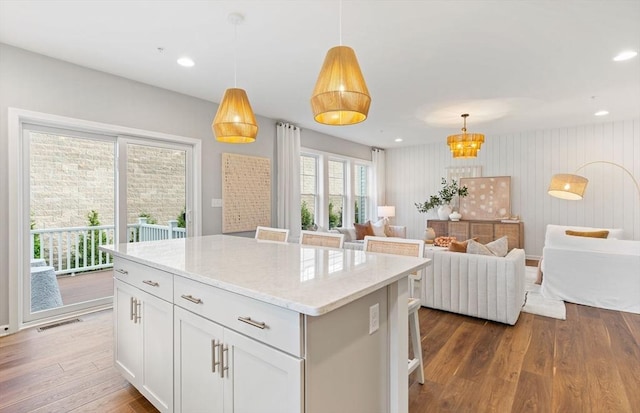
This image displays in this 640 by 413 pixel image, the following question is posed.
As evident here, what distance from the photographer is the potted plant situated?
7188mm

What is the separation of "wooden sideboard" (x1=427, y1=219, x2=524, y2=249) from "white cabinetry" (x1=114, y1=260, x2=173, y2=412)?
640cm

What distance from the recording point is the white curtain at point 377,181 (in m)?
8.07

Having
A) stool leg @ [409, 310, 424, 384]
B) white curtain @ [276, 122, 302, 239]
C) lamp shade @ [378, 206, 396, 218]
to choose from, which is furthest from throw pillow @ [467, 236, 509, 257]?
lamp shade @ [378, 206, 396, 218]

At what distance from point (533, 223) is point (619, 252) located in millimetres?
3273

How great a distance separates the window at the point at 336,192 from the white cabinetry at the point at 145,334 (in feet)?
16.9

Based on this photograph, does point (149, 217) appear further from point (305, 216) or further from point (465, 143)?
point (465, 143)

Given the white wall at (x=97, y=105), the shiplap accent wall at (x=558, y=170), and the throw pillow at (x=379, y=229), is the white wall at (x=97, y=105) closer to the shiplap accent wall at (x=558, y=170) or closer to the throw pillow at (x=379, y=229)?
the throw pillow at (x=379, y=229)

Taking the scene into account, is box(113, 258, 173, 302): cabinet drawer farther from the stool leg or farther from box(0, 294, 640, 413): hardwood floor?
the stool leg

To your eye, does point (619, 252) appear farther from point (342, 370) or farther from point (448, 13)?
point (342, 370)

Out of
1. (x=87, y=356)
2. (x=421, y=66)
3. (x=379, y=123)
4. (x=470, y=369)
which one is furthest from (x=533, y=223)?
(x=87, y=356)

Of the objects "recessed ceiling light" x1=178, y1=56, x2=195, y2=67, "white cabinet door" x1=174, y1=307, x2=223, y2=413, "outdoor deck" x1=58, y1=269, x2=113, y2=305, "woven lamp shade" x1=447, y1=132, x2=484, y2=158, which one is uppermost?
"recessed ceiling light" x1=178, y1=56, x2=195, y2=67

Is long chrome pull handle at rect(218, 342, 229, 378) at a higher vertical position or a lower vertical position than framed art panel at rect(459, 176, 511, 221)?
lower

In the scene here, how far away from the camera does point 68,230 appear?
3.69m

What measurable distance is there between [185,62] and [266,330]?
304 cm
